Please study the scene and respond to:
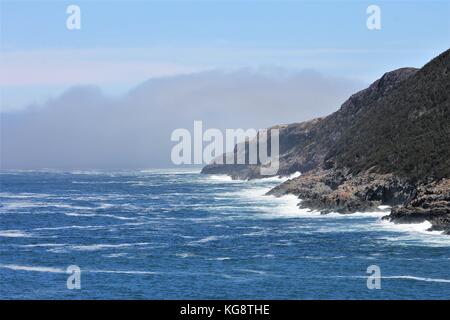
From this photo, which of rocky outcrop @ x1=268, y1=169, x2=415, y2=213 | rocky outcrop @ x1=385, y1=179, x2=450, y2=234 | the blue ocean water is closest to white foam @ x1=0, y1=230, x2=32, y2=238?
the blue ocean water

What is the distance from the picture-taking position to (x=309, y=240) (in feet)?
314

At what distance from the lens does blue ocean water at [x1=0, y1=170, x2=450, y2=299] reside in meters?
67.4

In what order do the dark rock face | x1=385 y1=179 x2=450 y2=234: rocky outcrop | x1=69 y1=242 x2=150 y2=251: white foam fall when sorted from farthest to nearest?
the dark rock face < x1=385 y1=179 x2=450 y2=234: rocky outcrop < x1=69 y1=242 x2=150 y2=251: white foam

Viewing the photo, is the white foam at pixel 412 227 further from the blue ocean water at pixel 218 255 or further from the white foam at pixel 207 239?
the white foam at pixel 207 239

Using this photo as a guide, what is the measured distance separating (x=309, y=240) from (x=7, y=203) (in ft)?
301

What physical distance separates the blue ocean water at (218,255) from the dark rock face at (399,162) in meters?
3.92

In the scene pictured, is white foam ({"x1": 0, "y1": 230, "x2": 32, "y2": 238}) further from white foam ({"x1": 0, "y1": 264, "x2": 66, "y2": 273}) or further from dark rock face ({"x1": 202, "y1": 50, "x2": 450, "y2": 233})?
dark rock face ({"x1": 202, "y1": 50, "x2": 450, "y2": 233})

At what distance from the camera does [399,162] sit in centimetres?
13288

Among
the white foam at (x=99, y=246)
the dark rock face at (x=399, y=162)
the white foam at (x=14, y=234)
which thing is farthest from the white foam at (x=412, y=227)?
the white foam at (x=14, y=234)

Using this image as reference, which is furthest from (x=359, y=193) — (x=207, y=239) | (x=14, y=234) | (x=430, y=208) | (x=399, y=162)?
(x=14, y=234)

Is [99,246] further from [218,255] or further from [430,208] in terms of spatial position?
[430,208]

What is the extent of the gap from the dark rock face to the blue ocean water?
3.92 meters
